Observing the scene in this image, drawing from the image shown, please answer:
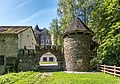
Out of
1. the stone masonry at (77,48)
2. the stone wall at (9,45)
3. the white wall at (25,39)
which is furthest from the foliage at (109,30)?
the stone wall at (9,45)

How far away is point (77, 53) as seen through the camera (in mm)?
23828

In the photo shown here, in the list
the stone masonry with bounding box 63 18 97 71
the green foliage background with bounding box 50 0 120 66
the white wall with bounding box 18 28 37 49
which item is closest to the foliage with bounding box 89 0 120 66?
the green foliage background with bounding box 50 0 120 66

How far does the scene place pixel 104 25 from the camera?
915 inches

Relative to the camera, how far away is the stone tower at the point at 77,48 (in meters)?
23.8

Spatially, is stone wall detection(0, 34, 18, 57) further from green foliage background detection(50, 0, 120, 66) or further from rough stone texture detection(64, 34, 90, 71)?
green foliage background detection(50, 0, 120, 66)

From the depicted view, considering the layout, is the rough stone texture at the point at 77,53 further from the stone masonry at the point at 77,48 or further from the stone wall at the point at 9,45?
the stone wall at the point at 9,45

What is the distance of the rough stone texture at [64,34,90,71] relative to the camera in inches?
934

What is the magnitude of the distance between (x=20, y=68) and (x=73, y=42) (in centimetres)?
785

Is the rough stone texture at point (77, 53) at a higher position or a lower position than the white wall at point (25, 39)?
lower

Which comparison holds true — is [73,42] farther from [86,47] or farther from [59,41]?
[59,41]

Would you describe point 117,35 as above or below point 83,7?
below

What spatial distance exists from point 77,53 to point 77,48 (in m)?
0.59

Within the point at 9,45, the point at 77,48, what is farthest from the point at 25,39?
the point at 77,48

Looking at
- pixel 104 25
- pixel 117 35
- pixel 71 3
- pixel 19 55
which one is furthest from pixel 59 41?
pixel 117 35
